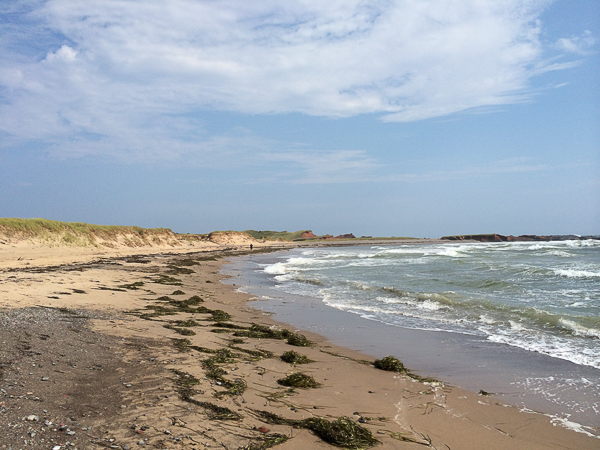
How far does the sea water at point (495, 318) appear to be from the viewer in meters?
5.80

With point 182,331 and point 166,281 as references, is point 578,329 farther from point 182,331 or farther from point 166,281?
point 166,281

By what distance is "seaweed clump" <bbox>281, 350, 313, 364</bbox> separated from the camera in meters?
6.45

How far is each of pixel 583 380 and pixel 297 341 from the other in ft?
16.2

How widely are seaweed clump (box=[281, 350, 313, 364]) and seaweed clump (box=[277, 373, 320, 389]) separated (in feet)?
3.10

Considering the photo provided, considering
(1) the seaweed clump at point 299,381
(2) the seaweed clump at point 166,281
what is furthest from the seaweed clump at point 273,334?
(2) the seaweed clump at point 166,281

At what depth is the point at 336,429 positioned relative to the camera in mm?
3883

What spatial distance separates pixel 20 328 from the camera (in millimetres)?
6094

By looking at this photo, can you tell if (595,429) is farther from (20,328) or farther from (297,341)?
(20,328)

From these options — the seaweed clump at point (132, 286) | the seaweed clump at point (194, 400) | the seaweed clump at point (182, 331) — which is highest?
the seaweed clump at point (194, 400)

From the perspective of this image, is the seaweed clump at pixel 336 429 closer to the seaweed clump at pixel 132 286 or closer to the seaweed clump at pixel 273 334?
the seaweed clump at pixel 273 334

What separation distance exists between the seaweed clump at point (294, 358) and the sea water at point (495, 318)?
1747mm

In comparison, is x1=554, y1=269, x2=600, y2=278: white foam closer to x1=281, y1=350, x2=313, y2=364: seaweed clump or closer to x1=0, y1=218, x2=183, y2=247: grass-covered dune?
x1=281, y1=350, x2=313, y2=364: seaweed clump

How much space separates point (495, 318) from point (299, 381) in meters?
7.67

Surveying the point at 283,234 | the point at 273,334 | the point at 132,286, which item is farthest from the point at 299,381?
the point at 283,234
